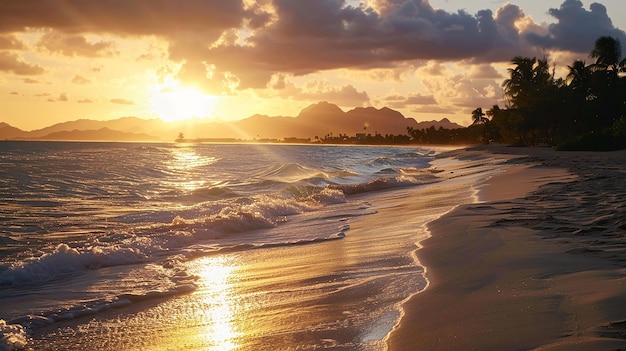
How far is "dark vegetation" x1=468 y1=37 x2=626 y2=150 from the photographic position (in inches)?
2359

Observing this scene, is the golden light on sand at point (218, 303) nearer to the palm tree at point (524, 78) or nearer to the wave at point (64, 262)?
the wave at point (64, 262)

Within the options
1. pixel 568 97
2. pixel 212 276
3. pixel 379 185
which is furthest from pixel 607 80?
pixel 212 276

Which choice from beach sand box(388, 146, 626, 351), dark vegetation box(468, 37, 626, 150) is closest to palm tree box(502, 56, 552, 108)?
dark vegetation box(468, 37, 626, 150)

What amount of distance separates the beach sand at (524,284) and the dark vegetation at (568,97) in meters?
46.5

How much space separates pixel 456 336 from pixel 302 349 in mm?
1056

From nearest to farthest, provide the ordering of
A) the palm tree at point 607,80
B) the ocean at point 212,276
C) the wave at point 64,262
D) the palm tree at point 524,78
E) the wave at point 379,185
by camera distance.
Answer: the ocean at point 212,276 < the wave at point 64,262 < the wave at point 379,185 < the palm tree at point 607,80 < the palm tree at point 524,78

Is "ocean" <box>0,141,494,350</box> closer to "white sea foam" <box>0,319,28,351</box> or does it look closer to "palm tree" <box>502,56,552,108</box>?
"white sea foam" <box>0,319,28,351</box>

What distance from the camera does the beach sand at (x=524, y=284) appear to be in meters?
3.69

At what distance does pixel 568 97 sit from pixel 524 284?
218 ft

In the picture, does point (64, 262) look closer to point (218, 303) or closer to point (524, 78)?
point (218, 303)

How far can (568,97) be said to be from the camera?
64.9 metres

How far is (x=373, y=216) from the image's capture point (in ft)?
41.9

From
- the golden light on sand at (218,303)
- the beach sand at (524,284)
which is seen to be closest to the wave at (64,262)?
the golden light on sand at (218,303)

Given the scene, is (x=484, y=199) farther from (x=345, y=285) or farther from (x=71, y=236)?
(x=71, y=236)
